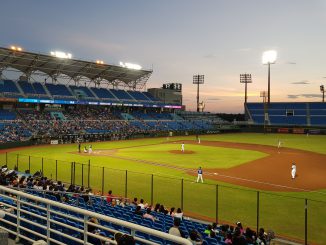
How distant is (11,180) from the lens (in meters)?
17.4

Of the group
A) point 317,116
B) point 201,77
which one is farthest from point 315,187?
point 201,77

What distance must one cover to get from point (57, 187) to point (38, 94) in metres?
53.2

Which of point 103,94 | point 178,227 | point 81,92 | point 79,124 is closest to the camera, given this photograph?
point 178,227

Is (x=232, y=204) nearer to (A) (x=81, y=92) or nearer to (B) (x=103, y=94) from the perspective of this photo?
(A) (x=81, y=92)

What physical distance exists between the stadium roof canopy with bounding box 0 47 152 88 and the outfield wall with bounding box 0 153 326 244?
39.8m

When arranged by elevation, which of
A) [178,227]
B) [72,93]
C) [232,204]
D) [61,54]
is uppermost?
[61,54]

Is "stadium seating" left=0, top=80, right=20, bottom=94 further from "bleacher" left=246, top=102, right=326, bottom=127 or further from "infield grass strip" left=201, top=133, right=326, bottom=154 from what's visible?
"bleacher" left=246, top=102, right=326, bottom=127

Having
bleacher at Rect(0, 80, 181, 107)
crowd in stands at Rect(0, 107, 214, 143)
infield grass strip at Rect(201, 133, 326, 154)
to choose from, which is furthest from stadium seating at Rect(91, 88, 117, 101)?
infield grass strip at Rect(201, 133, 326, 154)

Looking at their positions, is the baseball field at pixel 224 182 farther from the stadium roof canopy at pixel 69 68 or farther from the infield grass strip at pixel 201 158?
the stadium roof canopy at pixel 69 68

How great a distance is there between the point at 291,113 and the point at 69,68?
215 feet

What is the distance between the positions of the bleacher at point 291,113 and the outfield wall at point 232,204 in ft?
243

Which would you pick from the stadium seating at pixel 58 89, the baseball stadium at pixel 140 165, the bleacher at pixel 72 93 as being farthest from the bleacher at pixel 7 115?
the stadium seating at pixel 58 89

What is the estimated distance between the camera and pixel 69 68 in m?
69.2

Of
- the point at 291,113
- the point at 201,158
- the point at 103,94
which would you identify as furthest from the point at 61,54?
the point at 291,113
